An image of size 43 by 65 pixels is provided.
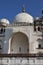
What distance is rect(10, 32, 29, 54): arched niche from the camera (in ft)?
123

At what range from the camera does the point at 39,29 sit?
4044cm

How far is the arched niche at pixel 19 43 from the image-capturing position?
37.6 m

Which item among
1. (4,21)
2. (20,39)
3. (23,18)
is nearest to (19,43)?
(20,39)

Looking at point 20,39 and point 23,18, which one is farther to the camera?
point 23,18

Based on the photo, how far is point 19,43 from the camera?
125 feet

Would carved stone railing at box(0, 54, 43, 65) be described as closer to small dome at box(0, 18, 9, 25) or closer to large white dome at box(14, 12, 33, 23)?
large white dome at box(14, 12, 33, 23)

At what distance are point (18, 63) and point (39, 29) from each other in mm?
19015

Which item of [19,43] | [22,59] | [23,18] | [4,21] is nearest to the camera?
[22,59]

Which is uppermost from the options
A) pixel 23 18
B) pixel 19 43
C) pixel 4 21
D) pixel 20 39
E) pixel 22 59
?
pixel 23 18

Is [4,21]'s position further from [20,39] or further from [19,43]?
[19,43]

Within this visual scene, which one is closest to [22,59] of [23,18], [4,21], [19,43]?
[19,43]

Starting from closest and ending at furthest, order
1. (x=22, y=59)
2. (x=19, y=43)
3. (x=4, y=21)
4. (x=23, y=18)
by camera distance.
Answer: (x=22, y=59) < (x=19, y=43) < (x=23, y=18) < (x=4, y=21)

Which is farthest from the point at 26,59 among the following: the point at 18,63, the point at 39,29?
the point at 39,29

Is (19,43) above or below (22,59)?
above
